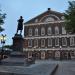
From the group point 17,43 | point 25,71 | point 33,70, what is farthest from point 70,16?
point 25,71

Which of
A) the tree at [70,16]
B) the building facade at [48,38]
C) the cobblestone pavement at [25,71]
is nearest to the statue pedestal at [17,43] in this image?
the cobblestone pavement at [25,71]

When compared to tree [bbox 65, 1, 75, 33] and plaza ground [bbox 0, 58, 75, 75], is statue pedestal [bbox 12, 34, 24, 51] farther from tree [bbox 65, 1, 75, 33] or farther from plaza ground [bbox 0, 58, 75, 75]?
tree [bbox 65, 1, 75, 33]

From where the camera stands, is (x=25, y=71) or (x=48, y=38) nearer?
(x=25, y=71)

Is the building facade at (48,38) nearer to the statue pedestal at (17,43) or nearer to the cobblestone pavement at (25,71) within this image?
the statue pedestal at (17,43)

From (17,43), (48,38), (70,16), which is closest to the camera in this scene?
(17,43)

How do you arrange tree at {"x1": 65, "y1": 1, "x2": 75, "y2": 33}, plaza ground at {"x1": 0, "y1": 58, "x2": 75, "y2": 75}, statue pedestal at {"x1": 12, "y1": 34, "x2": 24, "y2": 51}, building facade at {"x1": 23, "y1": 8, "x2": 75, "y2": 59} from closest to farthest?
1. plaza ground at {"x1": 0, "y1": 58, "x2": 75, "y2": 75}
2. statue pedestal at {"x1": 12, "y1": 34, "x2": 24, "y2": 51}
3. tree at {"x1": 65, "y1": 1, "x2": 75, "y2": 33}
4. building facade at {"x1": 23, "y1": 8, "x2": 75, "y2": 59}

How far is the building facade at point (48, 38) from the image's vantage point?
74812mm

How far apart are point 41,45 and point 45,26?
577cm

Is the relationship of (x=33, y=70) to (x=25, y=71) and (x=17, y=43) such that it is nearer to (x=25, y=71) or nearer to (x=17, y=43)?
(x=25, y=71)

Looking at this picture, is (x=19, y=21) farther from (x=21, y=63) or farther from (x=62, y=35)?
A: (x=62, y=35)

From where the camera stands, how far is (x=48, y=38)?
3063 inches

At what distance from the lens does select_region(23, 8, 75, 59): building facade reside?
7481 cm

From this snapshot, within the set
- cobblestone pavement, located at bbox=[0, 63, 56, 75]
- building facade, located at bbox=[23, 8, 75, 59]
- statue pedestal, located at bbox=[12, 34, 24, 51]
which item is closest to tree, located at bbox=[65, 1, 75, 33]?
statue pedestal, located at bbox=[12, 34, 24, 51]

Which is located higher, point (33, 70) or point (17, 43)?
point (17, 43)
